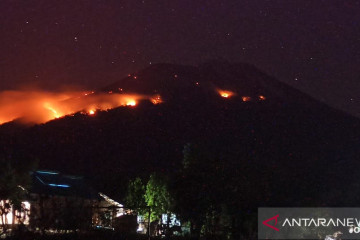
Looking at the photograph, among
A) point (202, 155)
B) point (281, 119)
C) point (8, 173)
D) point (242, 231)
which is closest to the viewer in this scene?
point (242, 231)

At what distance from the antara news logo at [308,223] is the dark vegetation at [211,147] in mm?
1028

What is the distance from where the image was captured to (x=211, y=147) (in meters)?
84.1

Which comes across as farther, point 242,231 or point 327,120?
point 327,120

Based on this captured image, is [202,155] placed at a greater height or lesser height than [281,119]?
lesser

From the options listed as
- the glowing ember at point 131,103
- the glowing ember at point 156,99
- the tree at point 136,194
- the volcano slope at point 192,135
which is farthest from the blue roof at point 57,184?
the glowing ember at point 156,99

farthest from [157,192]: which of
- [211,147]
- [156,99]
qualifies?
[156,99]

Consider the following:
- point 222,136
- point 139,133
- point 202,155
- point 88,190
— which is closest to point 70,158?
point 139,133

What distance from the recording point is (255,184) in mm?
23000

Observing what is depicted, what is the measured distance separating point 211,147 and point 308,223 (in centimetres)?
6280

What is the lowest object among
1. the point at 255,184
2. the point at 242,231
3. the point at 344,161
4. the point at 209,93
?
the point at 242,231

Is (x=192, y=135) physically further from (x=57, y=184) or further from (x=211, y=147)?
(x=57, y=184)

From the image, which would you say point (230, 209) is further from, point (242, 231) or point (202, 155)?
point (202, 155)

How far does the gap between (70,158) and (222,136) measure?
101ft

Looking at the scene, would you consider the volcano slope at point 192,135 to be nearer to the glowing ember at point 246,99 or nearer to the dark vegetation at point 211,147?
the dark vegetation at point 211,147
